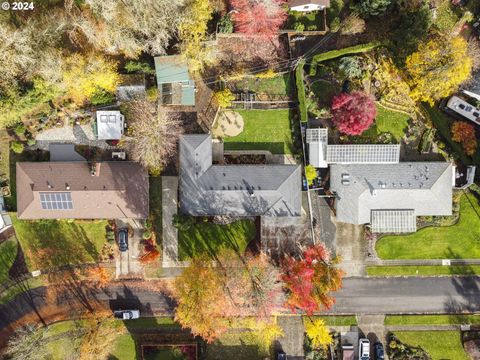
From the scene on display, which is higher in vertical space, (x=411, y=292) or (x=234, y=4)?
(x=234, y=4)

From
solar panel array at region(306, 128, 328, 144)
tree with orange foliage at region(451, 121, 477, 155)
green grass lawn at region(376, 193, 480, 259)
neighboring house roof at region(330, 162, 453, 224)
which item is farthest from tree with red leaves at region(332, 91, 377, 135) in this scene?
green grass lawn at region(376, 193, 480, 259)

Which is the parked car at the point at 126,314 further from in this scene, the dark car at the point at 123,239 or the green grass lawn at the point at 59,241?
the dark car at the point at 123,239

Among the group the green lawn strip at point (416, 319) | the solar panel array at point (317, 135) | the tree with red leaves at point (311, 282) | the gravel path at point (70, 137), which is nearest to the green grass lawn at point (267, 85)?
the solar panel array at point (317, 135)

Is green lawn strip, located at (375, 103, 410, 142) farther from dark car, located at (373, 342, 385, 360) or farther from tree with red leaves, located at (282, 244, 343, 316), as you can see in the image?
dark car, located at (373, 342, 385, 360)

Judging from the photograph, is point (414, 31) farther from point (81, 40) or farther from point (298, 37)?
point (81, 40)

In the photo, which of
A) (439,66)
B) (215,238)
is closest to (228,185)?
(215,238)

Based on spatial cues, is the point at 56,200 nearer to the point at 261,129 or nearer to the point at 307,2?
the point at 261,129

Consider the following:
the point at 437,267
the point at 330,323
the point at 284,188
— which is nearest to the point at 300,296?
the point at 330,323
